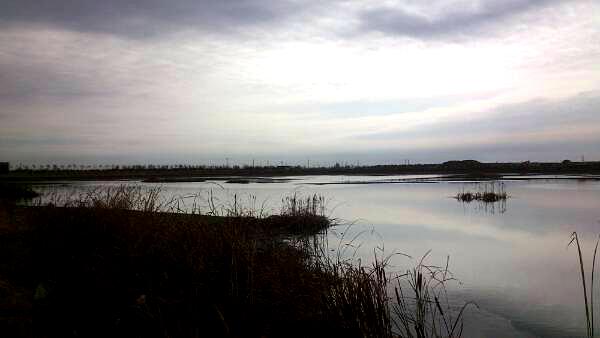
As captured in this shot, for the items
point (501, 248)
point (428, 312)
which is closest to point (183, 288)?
point (428, 312)

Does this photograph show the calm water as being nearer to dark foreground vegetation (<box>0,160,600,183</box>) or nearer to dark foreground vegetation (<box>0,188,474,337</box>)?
dark foreground vegetation (<box>0,188,474,337</box>)

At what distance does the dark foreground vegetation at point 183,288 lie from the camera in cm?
555

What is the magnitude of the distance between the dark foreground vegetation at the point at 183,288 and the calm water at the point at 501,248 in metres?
1.00

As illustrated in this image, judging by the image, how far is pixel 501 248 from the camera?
44.9 feet

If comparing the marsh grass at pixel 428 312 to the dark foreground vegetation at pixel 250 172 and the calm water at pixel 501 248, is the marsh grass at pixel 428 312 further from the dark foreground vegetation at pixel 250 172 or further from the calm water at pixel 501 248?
the dark foreground vegetation at pixel 250 172

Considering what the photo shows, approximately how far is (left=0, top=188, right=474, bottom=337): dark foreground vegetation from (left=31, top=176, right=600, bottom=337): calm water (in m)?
1.00

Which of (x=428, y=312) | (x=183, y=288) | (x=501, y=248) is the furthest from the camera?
(x=501, y=248)

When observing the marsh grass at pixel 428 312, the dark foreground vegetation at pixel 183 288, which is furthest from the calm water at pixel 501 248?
the dark foreground vegetation at pixel 183 288

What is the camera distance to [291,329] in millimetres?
5578

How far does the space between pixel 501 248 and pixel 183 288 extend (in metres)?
10.5

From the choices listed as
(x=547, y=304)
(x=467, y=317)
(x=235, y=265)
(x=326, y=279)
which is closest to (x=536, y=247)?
(x=547, y=304)

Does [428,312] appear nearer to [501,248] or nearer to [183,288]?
[183,288]

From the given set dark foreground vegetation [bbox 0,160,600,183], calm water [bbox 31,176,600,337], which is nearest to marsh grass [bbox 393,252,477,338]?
calm water [bbox 31,176,600,337]

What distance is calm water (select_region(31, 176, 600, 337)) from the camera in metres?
7.67
